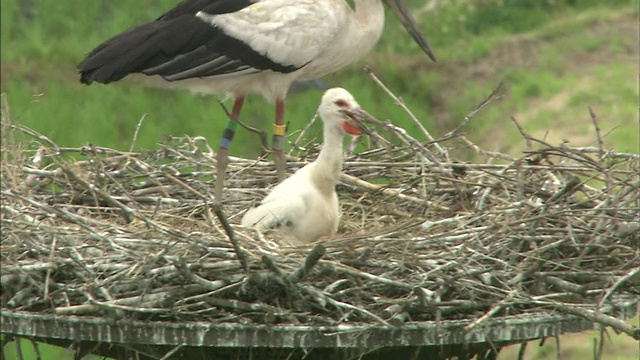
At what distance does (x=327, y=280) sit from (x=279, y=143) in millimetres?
1679

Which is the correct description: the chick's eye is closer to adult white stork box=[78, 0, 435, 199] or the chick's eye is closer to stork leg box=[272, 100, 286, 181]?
adult white stork box=[78, 0, 435, 199]

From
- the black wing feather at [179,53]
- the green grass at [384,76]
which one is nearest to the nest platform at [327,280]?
the black wing feather at [179,53]

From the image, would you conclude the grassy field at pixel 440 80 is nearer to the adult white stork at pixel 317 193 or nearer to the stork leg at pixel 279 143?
the stork leg at pixel 279 143

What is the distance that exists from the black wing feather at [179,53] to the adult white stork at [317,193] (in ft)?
1.35

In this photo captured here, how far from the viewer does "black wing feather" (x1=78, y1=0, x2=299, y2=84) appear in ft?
17.4

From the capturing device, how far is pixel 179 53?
212 inches

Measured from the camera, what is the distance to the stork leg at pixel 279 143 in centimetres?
568

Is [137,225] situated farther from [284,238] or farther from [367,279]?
[367,279]

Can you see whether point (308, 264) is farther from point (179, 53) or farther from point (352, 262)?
point (179, 53)

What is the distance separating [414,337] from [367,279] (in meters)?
0.23

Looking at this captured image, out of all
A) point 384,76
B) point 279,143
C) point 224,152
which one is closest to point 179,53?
point 224,152

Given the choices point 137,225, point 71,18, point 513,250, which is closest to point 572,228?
point 513,250

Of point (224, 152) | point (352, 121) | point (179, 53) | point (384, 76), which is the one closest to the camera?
point (352, 121)

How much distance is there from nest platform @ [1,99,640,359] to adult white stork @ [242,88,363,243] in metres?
0.17
